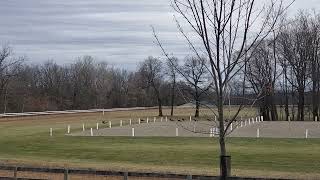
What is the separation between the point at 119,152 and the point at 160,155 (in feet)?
12.8

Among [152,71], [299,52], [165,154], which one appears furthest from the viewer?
[152,71]

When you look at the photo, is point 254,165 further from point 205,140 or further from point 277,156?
point 205,140

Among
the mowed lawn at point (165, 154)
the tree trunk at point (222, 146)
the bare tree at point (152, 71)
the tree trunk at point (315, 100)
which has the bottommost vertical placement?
the mowed lawn at point (165, 154)

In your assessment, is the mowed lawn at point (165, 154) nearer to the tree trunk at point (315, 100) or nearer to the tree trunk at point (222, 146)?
the tree trunk at point (222, 146)

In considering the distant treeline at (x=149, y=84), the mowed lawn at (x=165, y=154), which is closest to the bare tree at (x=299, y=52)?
the distant treeline at (x=149, y=84)

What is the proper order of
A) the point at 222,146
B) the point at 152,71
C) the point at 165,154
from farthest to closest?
1. the point at 152,71
2. the point at 165,154
3. the point at 222,146

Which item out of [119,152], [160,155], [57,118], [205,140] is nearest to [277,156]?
[160,155]

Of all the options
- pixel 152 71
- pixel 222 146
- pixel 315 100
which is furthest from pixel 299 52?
pixel 222 146

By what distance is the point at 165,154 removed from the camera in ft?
114

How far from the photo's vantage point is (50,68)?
163 metres

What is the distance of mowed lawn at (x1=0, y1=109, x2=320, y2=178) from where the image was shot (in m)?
26.1

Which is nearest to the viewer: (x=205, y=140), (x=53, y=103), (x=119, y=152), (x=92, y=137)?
(x=119, y=152)

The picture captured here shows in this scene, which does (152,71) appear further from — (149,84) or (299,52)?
(299,52)

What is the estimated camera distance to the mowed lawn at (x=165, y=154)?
26.1 meters
